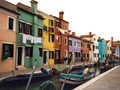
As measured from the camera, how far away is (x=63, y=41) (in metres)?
36.8

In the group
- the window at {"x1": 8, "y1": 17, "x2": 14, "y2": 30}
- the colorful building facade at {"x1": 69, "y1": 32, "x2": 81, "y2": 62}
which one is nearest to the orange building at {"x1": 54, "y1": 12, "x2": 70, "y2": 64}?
the colorful building facade at {"x1": 69, "y1": 32, "x2": 81, "y2": 62}

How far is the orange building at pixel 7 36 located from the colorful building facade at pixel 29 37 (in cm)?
96

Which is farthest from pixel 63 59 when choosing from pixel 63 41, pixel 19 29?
pixel 19 29

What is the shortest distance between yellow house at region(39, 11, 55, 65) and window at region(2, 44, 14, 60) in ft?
29.4

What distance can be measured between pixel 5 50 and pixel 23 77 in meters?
5.88

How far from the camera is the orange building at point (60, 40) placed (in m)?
34.6

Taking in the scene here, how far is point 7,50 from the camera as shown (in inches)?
813

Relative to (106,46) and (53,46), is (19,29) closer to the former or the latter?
(53,46)

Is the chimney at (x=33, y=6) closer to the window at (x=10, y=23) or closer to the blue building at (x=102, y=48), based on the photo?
the window at (x=10, y=23)

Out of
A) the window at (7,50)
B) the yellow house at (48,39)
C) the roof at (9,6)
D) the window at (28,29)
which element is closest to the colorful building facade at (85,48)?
the yellow house at (48,39)

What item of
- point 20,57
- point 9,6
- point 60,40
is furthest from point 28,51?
point 60,40

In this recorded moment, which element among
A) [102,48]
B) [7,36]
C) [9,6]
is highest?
[9,6]

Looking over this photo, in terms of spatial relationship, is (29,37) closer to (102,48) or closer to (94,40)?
(94,40)

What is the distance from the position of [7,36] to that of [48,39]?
11449 mm
